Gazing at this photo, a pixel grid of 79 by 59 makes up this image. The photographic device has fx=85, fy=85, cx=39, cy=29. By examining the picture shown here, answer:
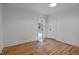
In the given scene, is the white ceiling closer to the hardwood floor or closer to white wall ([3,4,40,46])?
white wall ([3,4,40,46])

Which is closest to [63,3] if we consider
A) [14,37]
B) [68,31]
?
[68,31]

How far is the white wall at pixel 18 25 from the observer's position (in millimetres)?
1132

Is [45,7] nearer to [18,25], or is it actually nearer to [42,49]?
[18,25]

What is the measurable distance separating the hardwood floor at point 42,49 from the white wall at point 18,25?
74mm

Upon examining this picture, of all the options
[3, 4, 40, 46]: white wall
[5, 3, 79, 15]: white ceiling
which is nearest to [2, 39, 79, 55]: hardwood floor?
[3, 4, 40, 46]: white wall

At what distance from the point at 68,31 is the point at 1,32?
92 centimetres

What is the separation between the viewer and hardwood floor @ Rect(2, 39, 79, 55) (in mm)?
1151

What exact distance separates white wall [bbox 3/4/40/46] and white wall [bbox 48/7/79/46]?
239 millimetres

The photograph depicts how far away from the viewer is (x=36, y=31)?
123 centimetres

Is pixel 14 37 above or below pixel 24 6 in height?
below

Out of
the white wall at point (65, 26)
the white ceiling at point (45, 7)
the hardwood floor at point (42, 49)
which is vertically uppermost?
the white ceiling at point (45, 7)

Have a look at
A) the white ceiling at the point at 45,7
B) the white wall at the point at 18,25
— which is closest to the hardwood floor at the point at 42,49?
the white wall at the point at 18,25

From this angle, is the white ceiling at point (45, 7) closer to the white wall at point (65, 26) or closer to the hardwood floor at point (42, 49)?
the white wall at point (65, 26)

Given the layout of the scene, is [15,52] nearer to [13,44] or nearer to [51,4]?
[13,44]
